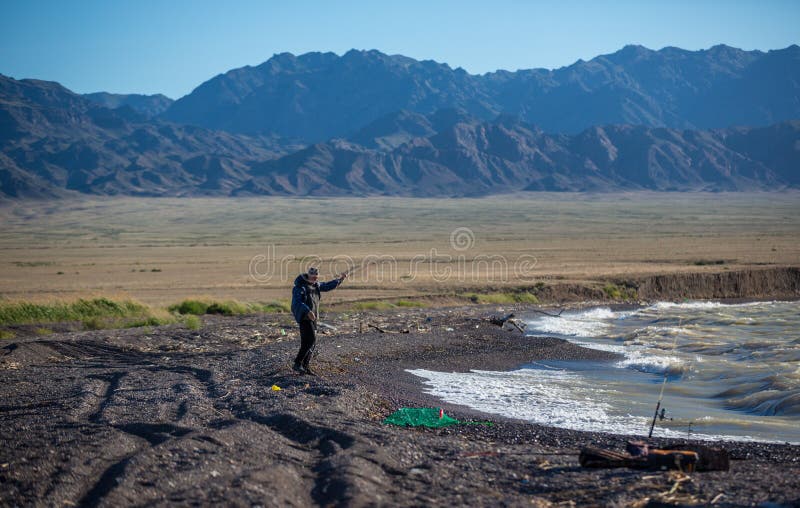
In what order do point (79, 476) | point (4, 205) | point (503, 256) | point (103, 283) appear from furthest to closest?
point (4, 205) → point (503, 256) → point (103, 283) → point (79, 476)

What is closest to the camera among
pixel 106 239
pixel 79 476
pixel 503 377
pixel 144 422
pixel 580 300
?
pixel 79 476

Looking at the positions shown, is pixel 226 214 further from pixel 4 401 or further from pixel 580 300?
pixel 4 401

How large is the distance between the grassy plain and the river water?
444 inches

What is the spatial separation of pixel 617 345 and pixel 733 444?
10.8 metres

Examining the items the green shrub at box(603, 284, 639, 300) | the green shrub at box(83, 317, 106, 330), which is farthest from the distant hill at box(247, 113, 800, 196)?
the green shrub at box(83, 317, 106, 330)

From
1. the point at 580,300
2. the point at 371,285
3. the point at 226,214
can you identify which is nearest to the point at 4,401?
the point at 580,300

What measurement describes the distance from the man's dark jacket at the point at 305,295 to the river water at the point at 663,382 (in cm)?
266

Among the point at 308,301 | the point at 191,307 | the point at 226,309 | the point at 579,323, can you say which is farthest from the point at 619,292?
the point at 308,301

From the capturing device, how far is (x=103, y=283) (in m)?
41.3

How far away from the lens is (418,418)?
1116 centimetres

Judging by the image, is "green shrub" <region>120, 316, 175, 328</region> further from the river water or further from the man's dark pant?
the man's dark pant

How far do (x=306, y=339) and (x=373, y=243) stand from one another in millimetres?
59284

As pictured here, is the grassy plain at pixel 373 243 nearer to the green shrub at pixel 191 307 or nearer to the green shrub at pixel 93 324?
the green shrub at pixel 191 307

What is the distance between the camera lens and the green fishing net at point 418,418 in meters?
10.8
